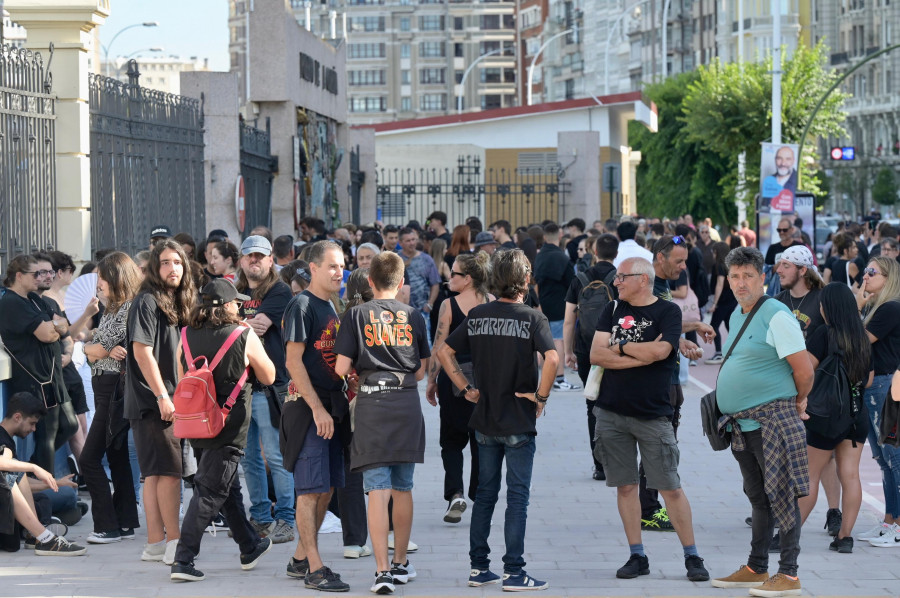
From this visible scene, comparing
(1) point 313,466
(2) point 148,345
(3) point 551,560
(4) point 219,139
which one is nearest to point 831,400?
(3) point 551,560

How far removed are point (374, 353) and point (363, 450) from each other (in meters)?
0.51

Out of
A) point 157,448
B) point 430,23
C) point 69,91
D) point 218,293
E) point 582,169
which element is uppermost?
point 430,23

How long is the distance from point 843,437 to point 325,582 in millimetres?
3292

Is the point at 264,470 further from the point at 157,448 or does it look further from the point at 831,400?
the point at 831,400

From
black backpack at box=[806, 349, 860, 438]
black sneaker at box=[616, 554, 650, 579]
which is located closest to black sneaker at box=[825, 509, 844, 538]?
black backpack at box=[806, 349, 860, 438]

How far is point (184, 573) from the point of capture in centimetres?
767

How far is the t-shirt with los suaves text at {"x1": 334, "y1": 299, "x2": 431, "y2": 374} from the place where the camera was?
7389 millimetres

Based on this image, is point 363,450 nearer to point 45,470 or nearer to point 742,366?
point 742,366

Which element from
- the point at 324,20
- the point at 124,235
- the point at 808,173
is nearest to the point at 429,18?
the point at 324,20

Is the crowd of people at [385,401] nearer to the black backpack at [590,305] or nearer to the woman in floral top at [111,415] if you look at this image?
the woman in floral top at [111,415]

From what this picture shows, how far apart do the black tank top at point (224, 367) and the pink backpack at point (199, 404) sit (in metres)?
0.04

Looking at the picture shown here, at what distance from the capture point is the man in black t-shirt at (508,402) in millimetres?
7570

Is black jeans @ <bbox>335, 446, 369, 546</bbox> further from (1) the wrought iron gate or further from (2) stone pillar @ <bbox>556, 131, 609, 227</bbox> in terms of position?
(2) stone pillar @ <bbox>556, 131, 609, 227</bbox>

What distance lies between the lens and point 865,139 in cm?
10838
